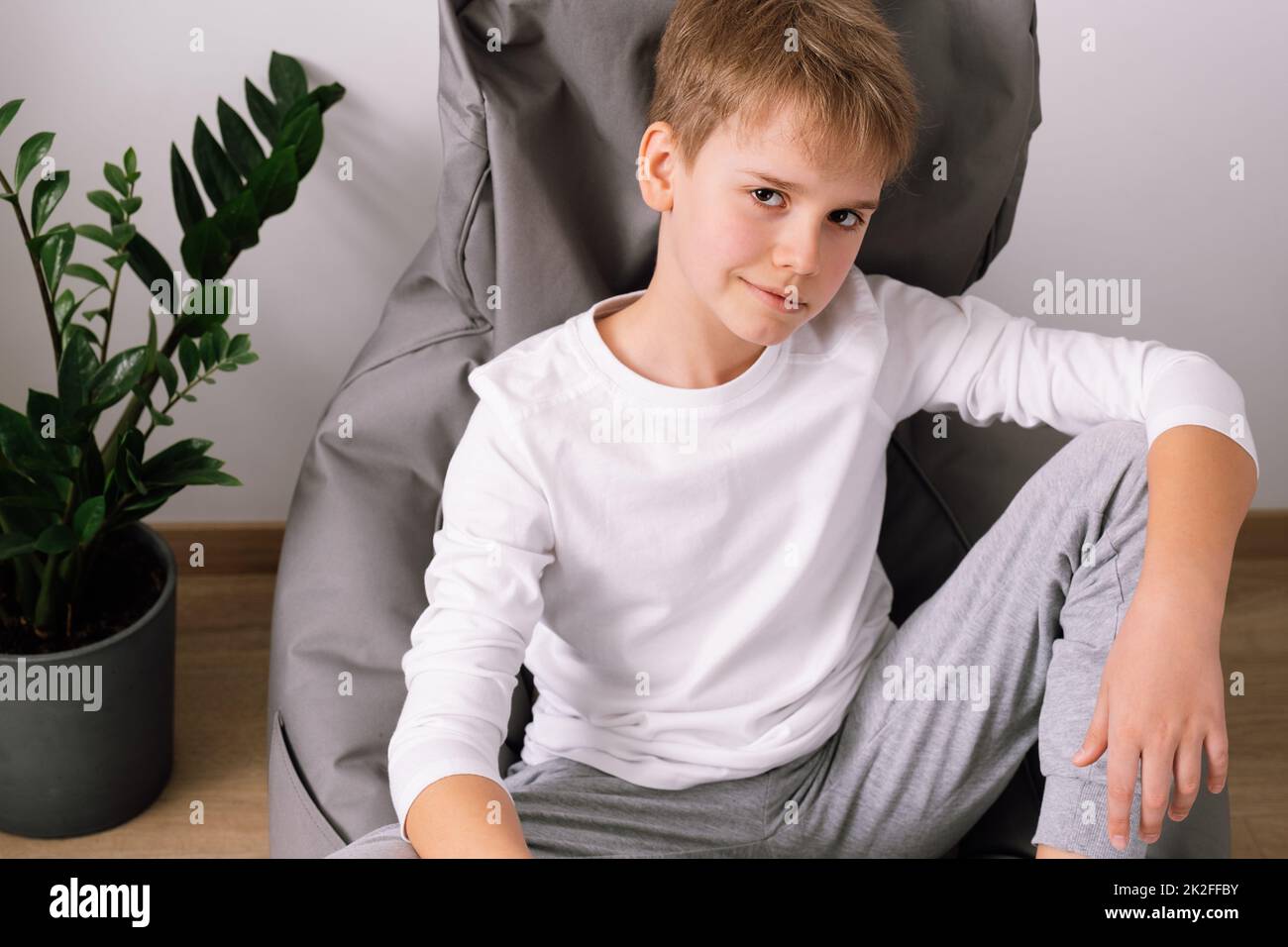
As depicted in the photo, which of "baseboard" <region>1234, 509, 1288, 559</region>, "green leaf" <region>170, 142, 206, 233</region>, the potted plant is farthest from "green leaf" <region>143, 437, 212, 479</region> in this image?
"baseboard" <region>1234, 509, 1288, 559</region>

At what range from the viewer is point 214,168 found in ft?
4.49

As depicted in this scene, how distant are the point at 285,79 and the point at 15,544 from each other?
0.53 metres

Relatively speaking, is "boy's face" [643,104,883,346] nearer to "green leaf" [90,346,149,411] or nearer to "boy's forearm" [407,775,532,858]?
"boy's forearm" [407,775,532,858]

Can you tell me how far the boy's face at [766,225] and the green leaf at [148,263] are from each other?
56 cm

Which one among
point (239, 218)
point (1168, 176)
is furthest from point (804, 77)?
point (1168, 176)

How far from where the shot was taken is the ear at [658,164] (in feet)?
3.52

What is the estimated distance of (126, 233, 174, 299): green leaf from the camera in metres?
1.32

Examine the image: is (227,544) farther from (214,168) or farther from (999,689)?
(999,689)

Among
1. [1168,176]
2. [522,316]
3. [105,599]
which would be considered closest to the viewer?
[522,316]

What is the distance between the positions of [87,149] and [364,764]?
0.76 metres

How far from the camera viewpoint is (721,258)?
1.02 m

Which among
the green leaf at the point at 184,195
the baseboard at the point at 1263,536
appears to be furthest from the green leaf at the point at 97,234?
the baseboard at the point at 1263,536
